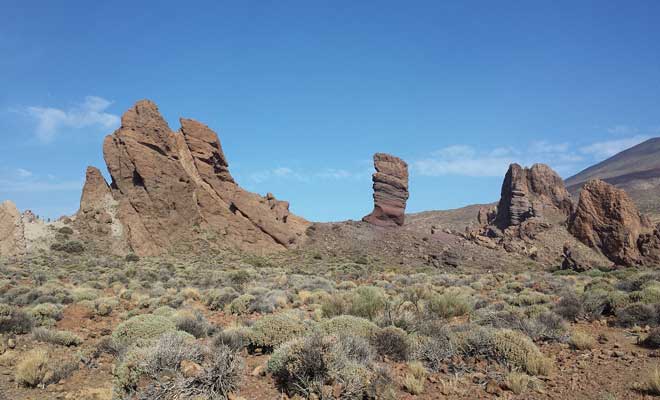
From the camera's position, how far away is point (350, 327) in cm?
891

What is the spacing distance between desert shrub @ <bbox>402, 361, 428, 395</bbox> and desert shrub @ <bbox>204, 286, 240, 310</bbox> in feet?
34.1

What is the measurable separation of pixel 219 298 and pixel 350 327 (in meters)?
9.03

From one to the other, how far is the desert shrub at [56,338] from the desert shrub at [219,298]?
577cm

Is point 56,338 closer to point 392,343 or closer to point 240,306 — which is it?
point 240,306

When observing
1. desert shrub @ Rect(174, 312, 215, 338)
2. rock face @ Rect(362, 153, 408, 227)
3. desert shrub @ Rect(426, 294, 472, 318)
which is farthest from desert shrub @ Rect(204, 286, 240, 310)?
rock face @ Rect(362, 153, 408, 227)

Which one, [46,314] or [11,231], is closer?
[46,314]

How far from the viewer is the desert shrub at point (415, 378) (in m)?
6.33

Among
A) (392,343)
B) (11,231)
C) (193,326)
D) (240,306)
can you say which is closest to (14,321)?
(193,326)

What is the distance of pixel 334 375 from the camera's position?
634 centimetres

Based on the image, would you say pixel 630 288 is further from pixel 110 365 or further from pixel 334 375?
pixel 110 365

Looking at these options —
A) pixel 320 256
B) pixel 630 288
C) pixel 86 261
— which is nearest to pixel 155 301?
pixel 630 288

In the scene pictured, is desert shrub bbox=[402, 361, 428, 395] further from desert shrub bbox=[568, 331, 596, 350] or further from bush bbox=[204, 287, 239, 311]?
bush bbox=[204, 287, 239, 311]

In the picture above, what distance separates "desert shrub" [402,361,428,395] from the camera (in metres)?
6.33

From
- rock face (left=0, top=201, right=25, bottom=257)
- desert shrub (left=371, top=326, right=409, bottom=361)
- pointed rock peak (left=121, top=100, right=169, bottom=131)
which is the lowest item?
desert shrub (left=371, top=326, right=409, bottom=361)
